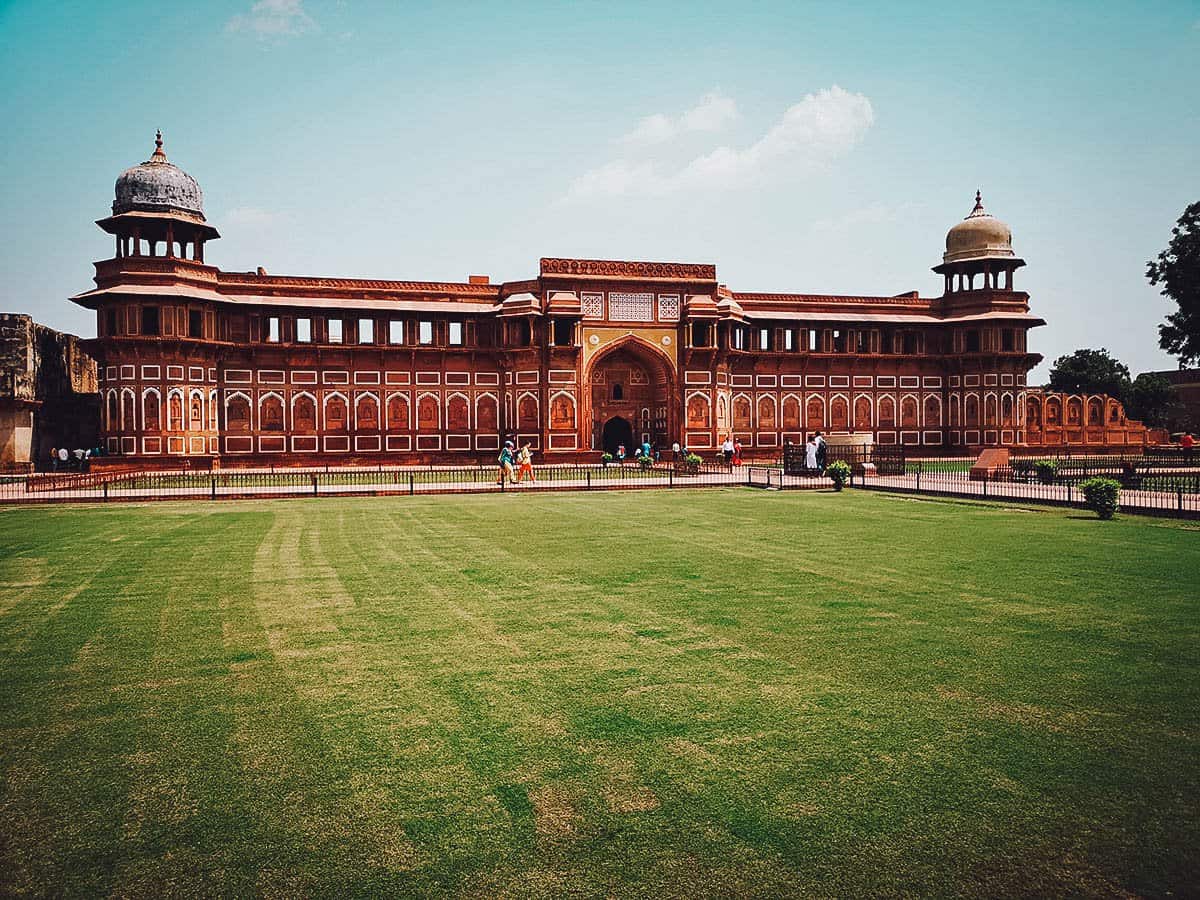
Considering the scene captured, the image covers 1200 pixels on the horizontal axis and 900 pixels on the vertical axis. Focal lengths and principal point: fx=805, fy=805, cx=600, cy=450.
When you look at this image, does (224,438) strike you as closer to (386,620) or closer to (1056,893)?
(386,620)

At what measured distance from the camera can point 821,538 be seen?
36.6 ft

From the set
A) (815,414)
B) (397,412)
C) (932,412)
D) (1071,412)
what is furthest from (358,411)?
(1071,412)

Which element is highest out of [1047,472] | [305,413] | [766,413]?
[305,413]

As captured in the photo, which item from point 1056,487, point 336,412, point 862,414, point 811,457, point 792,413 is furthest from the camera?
point 862,414

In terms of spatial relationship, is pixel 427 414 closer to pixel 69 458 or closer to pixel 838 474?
pixel 69 458

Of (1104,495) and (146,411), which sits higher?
(146,411)

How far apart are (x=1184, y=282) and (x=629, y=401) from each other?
978 inches

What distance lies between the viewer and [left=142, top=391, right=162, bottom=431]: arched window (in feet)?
97.4

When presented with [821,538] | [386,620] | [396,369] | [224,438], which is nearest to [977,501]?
[821,538]

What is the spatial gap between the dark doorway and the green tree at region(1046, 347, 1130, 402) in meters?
46.7

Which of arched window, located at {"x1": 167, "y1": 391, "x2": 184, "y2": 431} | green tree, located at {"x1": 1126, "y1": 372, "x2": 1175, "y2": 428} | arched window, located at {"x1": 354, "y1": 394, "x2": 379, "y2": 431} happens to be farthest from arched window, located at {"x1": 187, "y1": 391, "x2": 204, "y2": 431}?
green tree, located at {"x1": 1126, "y1": 372, "x2": 1175, "y2": 428}

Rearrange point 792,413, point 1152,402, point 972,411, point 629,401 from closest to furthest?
point 629,401 → point 792,413 → point 972,411 → point 1152,402

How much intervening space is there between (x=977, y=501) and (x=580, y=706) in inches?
560

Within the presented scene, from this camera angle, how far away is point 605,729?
4.23 metres
